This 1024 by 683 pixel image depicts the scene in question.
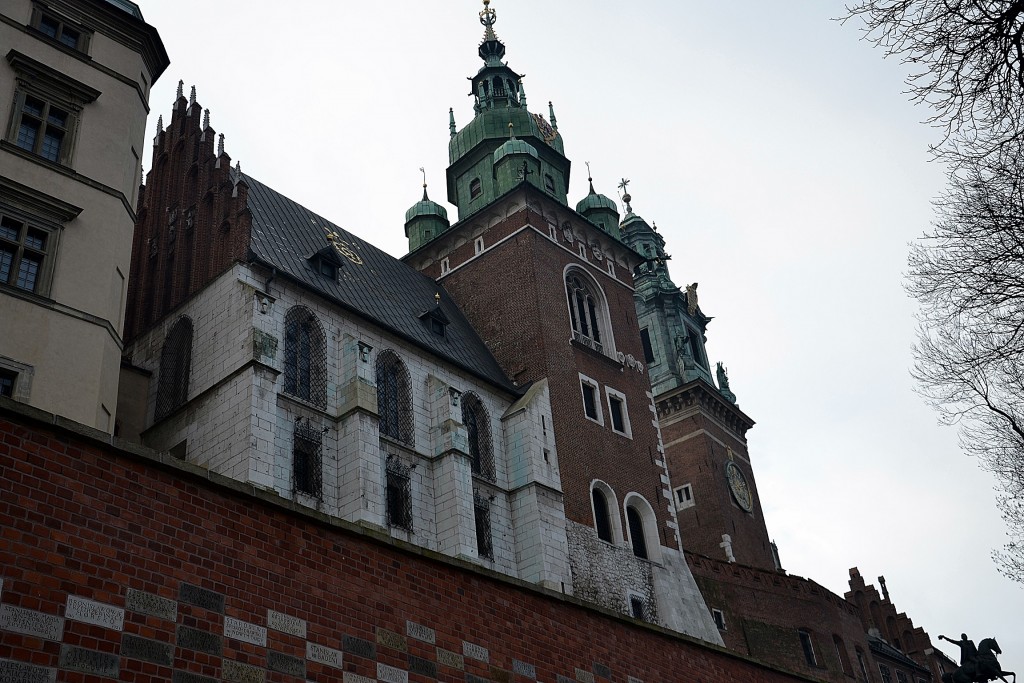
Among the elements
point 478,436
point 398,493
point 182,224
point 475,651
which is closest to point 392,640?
point 475,651

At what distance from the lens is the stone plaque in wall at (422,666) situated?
11.9 meters

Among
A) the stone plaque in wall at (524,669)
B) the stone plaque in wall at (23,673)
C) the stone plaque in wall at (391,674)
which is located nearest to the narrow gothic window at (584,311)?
the stone plaque in wall at (524,669)

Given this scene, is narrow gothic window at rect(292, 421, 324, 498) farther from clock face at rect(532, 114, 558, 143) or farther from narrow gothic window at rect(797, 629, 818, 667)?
clock face at rect(532, 114, 558, 143)

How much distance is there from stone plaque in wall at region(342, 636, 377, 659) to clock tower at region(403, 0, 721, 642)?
57.3 ft

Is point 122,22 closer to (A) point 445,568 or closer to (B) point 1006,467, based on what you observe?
(A) point 445,568

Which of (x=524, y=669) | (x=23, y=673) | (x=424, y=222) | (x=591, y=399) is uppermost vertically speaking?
(x=424, y=222)

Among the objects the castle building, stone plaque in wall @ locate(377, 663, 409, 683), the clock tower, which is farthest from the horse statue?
the castle building

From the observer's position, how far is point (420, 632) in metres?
12.1

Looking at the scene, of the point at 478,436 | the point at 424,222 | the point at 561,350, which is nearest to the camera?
the point at 478,436

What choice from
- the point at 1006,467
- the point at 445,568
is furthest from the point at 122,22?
the point at 1006,467

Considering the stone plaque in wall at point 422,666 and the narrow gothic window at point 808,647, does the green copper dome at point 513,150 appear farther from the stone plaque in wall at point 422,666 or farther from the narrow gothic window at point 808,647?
the stone plaque in wall at point 422,666

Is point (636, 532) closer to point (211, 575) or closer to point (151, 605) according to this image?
point (211, 575)

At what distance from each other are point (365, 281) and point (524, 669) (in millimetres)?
19525

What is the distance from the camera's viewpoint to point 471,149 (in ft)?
144
